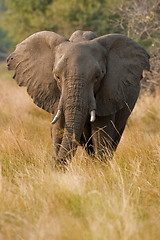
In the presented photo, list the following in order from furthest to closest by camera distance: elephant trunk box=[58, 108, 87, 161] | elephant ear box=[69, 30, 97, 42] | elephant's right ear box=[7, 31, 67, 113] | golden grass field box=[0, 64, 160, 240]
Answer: elephant ear box=[69, 30, 97, 42], elephant's right ear box=[7, 31, 67, 113], elephant trunk box=[58, 108, 87, 161], golden grass field box=[0, 64, 160, 240]

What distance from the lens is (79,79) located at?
448cm

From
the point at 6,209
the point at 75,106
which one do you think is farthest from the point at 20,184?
the point at 75,106

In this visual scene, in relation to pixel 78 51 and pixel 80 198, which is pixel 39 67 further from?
pixel 80 198

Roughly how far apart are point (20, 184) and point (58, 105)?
3.18 feet

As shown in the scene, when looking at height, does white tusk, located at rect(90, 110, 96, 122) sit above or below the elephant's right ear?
below

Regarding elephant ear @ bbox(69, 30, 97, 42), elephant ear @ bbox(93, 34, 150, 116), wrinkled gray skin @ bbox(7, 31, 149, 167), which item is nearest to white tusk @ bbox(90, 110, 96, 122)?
wrinkled gray skin @ bbox(7, 31, 149, 167)

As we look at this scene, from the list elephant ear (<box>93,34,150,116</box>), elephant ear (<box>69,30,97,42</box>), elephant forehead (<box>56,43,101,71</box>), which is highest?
elephant ear (<box>69,30,97,42</box>)

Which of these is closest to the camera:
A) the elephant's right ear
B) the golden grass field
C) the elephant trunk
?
the golden grass field

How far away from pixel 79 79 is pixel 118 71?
77 centimetres

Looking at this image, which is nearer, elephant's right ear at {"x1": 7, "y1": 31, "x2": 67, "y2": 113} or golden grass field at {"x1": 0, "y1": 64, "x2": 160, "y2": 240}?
golden grass field at {"x1": 0, "y1": 64, "x2": 160, "y2": 240}

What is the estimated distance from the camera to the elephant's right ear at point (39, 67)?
16.2 feet

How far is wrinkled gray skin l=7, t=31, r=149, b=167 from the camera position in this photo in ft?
14.9

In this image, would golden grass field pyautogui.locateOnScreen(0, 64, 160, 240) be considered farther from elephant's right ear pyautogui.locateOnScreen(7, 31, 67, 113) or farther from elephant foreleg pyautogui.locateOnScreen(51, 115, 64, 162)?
elephant's right ear pyautogui.locateOnScreen(7, 31, 67, 113)

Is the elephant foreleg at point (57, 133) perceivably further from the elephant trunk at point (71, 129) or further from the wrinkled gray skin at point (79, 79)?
the elephant trunk at point (71, 129)
